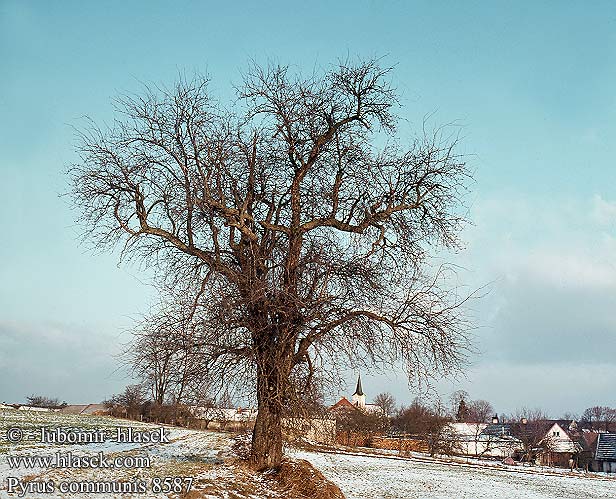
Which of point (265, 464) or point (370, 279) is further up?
point (370, 279)

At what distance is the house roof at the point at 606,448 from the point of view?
222 ft

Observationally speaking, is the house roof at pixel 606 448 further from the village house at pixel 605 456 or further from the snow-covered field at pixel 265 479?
the snow-covered field at pixel 265 479

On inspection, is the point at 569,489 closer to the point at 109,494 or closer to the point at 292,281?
the point at 292,281

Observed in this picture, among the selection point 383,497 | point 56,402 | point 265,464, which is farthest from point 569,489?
point 56,402

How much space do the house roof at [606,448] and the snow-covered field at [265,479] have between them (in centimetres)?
4486

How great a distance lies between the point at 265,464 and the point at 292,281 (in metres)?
4.45

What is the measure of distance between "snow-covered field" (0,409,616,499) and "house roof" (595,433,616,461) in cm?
4486

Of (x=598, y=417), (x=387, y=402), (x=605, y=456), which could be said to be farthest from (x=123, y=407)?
(x=598, y=417)

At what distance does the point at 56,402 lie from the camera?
73875 mm

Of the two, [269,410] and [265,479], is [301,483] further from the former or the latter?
[269,410]

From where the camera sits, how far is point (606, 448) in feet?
226

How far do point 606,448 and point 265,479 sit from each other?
64.5 m

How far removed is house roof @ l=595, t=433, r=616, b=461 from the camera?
67.6 meters

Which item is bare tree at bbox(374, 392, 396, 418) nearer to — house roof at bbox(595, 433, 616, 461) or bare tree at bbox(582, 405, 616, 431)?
house roof at bbox(595, 433, 616, 461)
